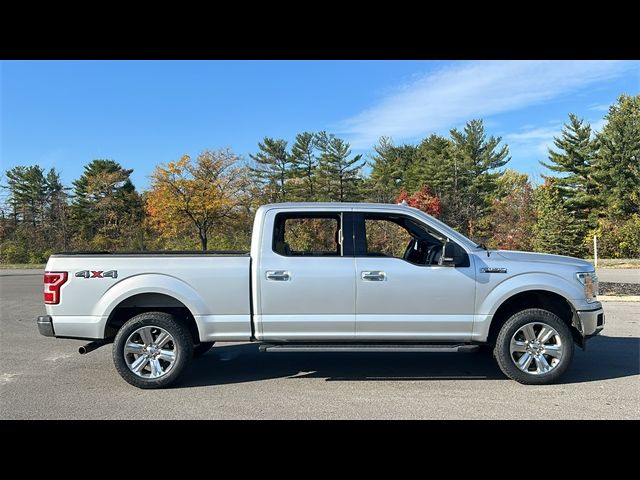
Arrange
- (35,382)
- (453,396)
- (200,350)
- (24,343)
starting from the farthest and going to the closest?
(24,343) < (200,350) < (35,382) < (453,396)

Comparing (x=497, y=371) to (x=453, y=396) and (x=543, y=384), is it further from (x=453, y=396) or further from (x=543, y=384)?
(x=453, y=396)

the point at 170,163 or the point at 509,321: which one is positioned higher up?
the point at 170,163

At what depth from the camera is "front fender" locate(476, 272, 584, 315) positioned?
525 centimetres

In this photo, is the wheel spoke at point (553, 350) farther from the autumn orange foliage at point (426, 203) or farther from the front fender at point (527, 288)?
the autumn orange foliage at point (426, 203)

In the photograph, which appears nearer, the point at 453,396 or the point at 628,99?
the point at 453,396

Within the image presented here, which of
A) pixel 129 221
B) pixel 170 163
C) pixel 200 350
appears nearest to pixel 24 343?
pixel 200 350

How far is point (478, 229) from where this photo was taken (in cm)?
3197

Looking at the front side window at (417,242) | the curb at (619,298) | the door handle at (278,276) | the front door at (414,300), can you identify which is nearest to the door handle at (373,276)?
the front door at (414,300)

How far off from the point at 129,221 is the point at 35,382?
34.4 meters

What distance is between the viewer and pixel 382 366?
245 inches

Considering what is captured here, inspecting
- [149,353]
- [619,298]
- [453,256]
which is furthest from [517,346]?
[619,298]

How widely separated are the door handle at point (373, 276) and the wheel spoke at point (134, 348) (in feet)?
8.64

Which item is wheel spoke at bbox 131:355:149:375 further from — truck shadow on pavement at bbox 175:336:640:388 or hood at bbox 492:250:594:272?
hood at bbox 492:250:594:272

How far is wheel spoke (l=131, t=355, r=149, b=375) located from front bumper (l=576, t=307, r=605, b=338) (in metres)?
4.93
